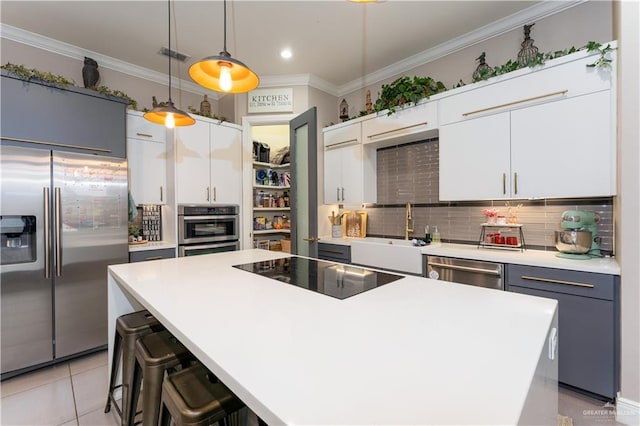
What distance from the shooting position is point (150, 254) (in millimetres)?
3041

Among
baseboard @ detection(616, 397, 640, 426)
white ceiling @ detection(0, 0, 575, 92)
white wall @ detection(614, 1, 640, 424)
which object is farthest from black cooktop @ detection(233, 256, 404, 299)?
white ceiling @ detection(0, 0, 575, 92)

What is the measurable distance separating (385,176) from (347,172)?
0.47m

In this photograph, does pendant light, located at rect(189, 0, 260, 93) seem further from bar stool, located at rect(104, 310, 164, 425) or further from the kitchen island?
bar stool, located at rect(104, 310, 164, 425)

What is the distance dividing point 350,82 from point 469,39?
1.46 metres

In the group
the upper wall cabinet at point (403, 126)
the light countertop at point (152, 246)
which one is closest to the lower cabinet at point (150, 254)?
the light countertop at point (152, 246)

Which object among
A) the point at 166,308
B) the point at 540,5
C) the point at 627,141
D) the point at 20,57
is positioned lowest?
the point at 166,308

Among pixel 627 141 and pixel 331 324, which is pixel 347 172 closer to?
pixel 627 141

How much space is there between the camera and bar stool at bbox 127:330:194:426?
48.1 inches

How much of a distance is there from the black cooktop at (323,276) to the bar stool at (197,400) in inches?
21.0

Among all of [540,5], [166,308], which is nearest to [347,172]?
[540,5]

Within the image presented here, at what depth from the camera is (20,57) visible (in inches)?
110

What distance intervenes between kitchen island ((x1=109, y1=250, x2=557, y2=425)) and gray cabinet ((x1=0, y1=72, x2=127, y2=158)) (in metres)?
1.91

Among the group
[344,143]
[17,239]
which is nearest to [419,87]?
[344,143]

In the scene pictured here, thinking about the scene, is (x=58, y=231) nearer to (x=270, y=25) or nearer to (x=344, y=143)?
(x=270, y=25)
